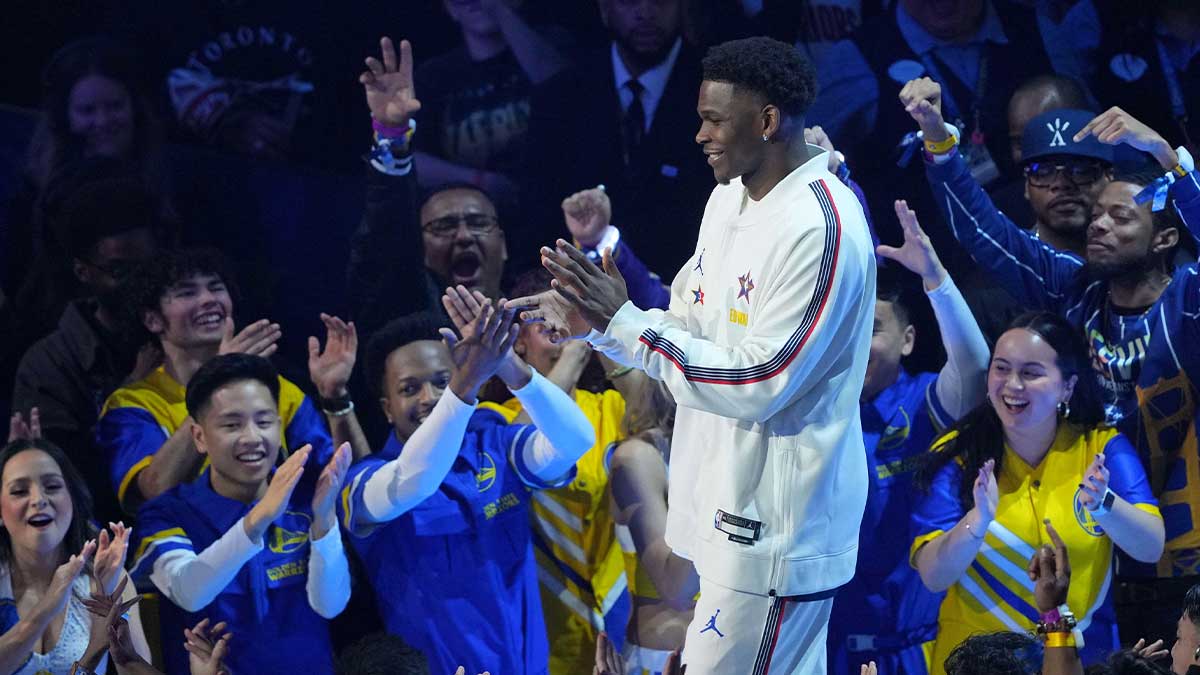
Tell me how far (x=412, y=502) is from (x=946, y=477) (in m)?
1.65

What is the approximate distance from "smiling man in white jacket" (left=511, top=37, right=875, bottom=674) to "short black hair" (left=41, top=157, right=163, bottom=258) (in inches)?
134

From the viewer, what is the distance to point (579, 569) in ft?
16.0

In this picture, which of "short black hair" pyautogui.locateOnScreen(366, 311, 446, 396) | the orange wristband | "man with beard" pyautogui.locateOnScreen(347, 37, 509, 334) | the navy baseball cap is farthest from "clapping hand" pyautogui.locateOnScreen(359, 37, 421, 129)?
the orange wristband

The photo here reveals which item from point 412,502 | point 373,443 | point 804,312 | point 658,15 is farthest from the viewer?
point 658,15

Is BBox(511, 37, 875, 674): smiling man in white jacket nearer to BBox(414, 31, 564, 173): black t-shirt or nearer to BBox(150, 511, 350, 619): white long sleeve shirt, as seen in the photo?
BBox(150, 511, 350, 619): white long sleeve shirt

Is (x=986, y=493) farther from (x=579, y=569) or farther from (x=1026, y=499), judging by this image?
(x=579, y=569)


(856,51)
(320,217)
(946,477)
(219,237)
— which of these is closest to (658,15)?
(856,51)

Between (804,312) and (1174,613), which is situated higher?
(804,312)

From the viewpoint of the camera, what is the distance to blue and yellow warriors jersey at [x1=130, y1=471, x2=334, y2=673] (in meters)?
4.45

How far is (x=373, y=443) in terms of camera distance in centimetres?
569

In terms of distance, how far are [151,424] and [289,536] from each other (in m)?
0.80

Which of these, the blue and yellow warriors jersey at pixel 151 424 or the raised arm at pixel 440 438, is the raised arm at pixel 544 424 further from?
the blue and yellow warriors jersey at pixel 151 424

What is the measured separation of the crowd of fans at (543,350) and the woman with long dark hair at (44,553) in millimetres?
13

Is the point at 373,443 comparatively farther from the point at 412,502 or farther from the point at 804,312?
the point at 804,312
